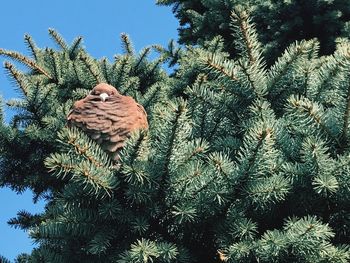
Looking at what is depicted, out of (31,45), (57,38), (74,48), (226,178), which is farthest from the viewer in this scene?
(57,38)

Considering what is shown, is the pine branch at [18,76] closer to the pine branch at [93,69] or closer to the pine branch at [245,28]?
the pine branch at [93,69]

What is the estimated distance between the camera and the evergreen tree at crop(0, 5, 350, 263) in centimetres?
217

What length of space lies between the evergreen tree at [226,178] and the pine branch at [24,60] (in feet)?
5.64

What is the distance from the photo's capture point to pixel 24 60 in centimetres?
411

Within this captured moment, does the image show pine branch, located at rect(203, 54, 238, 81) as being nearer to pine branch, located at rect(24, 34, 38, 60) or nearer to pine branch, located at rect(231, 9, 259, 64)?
pine branch, located at rect(231, 9, 259, 64)

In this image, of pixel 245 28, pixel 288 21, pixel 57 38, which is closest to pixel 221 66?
pixel 245 28

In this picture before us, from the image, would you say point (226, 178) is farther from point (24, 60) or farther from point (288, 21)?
point (288, 21)

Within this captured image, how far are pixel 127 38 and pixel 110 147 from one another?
225 centimetres

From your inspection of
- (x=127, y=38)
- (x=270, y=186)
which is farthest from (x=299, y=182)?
(x=127, y=38)

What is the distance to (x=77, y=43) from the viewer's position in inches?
180

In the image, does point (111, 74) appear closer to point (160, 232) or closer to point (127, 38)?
point (127, 38)

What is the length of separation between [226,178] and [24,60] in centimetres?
234

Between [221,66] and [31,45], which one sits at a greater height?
[31,45]

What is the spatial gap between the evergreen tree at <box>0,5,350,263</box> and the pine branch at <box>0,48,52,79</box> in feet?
5.64
